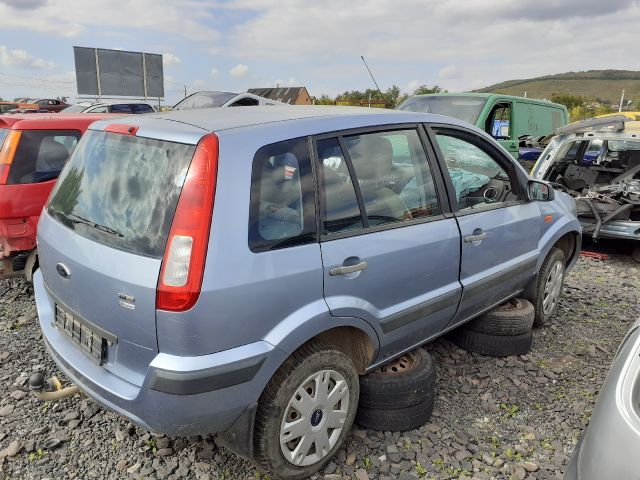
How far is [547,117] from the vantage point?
10125mm

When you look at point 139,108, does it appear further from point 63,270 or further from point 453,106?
point 63,270

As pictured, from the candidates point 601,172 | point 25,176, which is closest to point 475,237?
point 25,176

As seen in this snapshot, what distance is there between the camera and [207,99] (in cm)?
966

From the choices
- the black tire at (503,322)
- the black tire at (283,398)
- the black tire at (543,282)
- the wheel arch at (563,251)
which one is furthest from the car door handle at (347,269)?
the black tire at (543,282)

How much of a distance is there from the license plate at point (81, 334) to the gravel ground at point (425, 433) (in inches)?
27.9

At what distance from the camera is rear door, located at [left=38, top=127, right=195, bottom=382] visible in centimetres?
198

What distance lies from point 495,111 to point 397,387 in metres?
7.06

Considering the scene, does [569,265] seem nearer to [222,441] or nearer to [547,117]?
[222,441]

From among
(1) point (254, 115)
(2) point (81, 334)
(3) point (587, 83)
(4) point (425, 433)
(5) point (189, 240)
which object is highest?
(3) point (587, 83)

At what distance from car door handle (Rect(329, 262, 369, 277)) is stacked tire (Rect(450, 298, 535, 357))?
164 cm

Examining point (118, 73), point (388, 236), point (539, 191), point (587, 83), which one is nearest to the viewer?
point (388, 236)

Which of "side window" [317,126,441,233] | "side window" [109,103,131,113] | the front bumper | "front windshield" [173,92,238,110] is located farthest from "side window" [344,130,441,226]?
"side window" [109,103,131,113]

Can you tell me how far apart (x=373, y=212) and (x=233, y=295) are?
942mm

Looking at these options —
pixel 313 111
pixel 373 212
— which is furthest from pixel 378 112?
pixel 373 212
